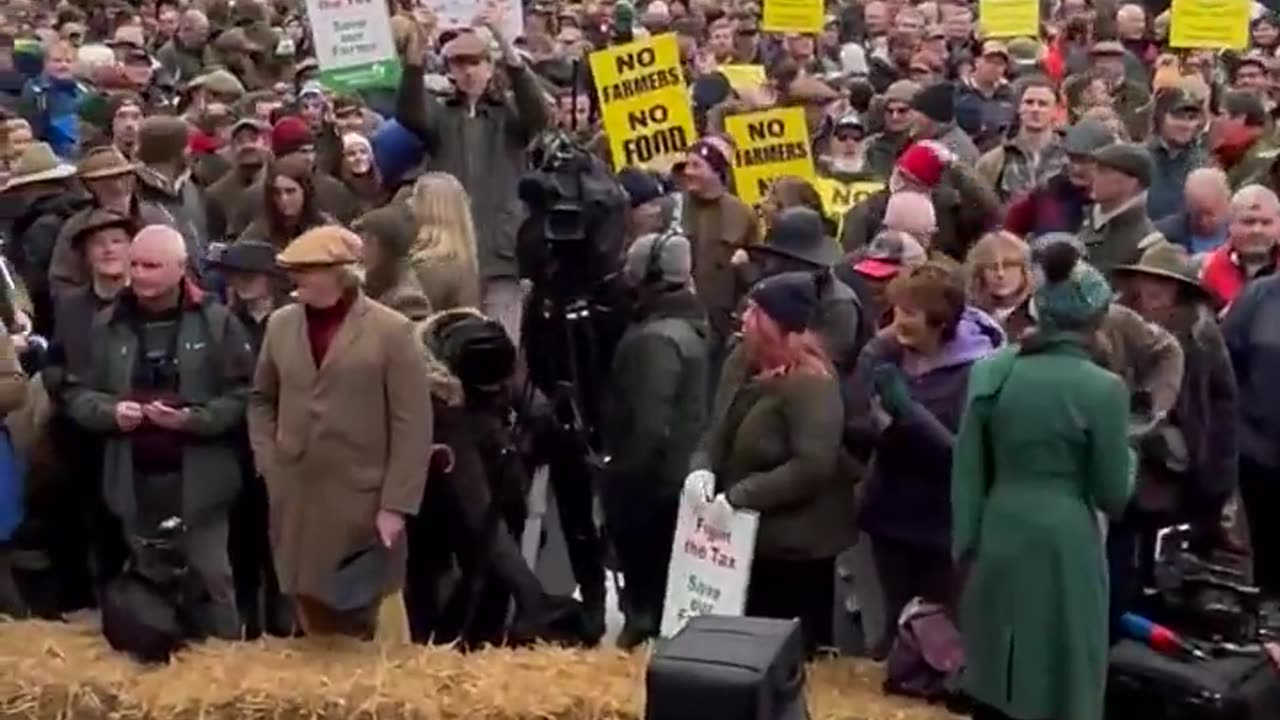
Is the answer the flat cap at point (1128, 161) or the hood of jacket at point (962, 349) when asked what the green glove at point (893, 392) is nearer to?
the hood of jacket at point (962, 349)

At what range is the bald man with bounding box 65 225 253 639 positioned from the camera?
730 centimetres

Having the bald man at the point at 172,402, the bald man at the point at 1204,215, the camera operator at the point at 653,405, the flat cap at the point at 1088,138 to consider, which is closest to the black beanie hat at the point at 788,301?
the camera operator at the point at 653,405

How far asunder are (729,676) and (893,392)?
1.89 m

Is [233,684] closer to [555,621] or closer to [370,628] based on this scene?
[370,628]

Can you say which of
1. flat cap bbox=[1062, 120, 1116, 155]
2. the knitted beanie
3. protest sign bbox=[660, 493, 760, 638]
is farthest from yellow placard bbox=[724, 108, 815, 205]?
protest sign bbox=[660, 493, 760, 638]

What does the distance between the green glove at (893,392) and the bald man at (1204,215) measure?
2940mm

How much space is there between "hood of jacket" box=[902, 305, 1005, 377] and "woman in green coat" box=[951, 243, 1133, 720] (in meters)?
0.60

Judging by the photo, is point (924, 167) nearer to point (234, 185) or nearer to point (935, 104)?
point (935, 104)

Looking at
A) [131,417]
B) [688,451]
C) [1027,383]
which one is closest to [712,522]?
[688,451]

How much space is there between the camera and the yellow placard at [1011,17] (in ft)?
51.3

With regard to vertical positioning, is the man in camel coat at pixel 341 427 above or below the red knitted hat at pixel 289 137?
below

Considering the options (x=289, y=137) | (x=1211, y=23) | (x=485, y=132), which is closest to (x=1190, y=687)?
(x=289, y=137)

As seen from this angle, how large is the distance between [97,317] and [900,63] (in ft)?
31.5

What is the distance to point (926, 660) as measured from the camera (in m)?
6.56
